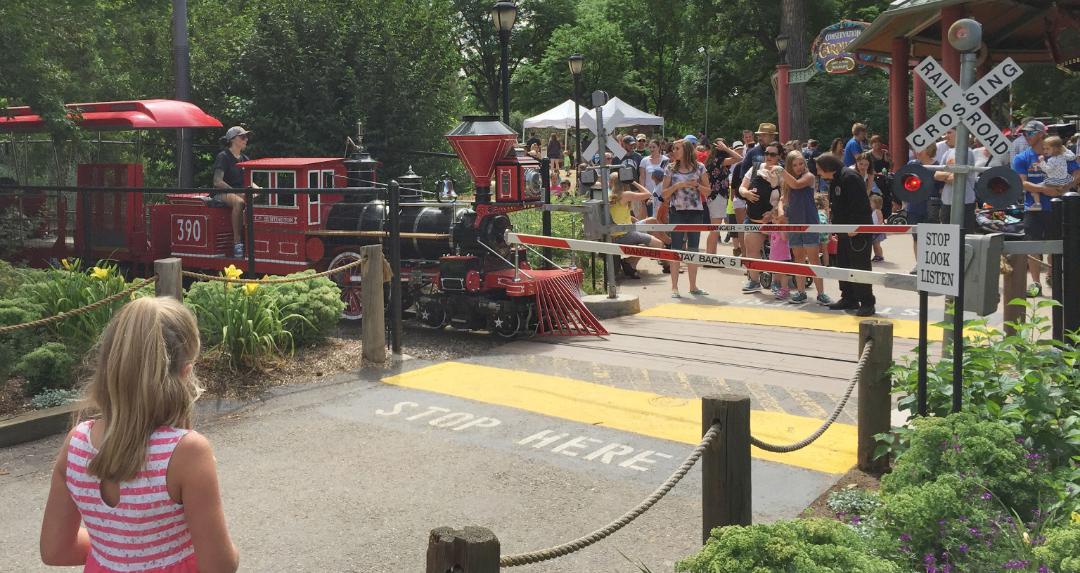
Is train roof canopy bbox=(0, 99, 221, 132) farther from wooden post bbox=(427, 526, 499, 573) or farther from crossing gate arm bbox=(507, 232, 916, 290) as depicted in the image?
wooden post bbox=(427, 526, 499, 573)

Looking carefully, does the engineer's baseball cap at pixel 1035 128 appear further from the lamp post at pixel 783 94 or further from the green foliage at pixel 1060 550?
the lamp post at pixel 783 94

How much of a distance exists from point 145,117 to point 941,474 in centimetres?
1240

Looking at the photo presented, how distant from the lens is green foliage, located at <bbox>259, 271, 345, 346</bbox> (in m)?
8.90

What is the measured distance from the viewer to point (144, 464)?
99.6 inches

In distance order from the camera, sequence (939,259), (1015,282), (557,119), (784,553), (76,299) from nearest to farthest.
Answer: (784,553)
(939,259)
(1015,282)
(76,299)
(557,119)

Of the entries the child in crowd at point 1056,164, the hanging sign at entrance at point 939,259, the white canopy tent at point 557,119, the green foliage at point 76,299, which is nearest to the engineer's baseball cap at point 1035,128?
the child in crowd at point 1056,164

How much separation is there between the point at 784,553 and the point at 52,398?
6.28 m

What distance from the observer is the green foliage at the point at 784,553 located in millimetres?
2854

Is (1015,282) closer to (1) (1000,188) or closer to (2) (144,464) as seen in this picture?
(1) (1000,188)

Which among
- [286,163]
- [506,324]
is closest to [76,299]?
[286,163]

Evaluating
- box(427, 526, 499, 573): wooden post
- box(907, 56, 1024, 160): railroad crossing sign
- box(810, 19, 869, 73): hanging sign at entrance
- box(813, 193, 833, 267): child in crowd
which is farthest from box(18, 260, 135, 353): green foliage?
box(810, 19, 869, 73): hanging sign at entrance

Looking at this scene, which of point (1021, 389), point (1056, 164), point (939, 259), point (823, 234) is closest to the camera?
point (1021, 389)

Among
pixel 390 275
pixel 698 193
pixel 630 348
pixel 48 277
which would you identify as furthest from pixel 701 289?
pixel 48 277

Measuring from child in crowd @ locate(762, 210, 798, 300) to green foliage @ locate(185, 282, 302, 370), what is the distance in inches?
244
